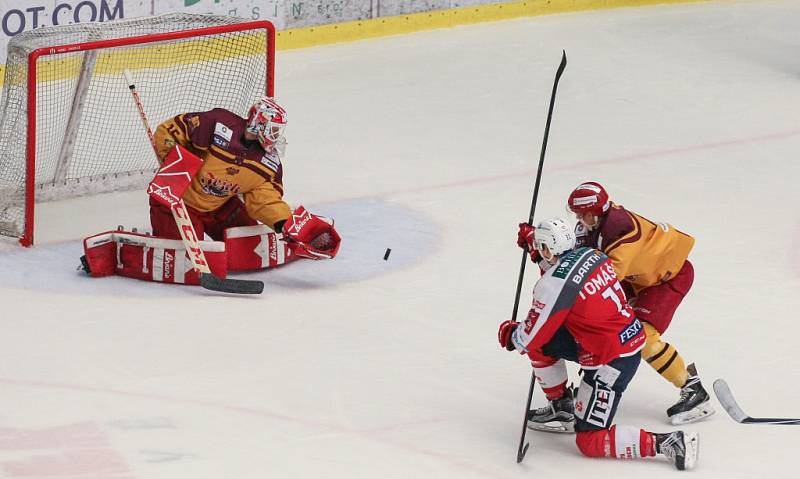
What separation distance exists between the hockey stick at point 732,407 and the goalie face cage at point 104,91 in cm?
292

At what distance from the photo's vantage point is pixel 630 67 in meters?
9.65

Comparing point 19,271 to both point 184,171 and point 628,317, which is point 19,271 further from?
point 628,317

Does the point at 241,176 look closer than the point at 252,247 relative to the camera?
Yes

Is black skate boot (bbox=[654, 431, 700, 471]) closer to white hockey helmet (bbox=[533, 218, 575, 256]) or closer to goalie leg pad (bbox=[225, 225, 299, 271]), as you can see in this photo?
white hockey helmet (bbox=[533, 218, 575, 256])

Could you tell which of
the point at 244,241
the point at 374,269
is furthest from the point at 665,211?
the point at 244,241

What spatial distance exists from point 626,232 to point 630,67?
4.81 m

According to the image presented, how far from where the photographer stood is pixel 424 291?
6273 millimetres

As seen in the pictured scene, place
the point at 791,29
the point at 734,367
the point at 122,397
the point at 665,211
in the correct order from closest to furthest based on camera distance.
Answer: the point at 122,397 < the point at 734,367 < the point at 665,211 < the point at 791,29

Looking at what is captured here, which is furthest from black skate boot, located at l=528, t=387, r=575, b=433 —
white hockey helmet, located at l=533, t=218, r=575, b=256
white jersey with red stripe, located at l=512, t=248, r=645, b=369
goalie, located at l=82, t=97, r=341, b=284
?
goalie, located at l=82, t=97, r=341, b=284

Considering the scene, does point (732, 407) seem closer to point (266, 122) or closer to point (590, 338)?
point (590, 338)

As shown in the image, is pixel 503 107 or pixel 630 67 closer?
pixel 503 107

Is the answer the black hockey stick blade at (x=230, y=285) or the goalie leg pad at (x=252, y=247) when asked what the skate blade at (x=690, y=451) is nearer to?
the black hockey stick blade at (x=230, y=285)

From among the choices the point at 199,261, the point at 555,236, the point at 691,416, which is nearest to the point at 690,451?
the point at 691,416

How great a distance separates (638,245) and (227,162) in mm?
1899
